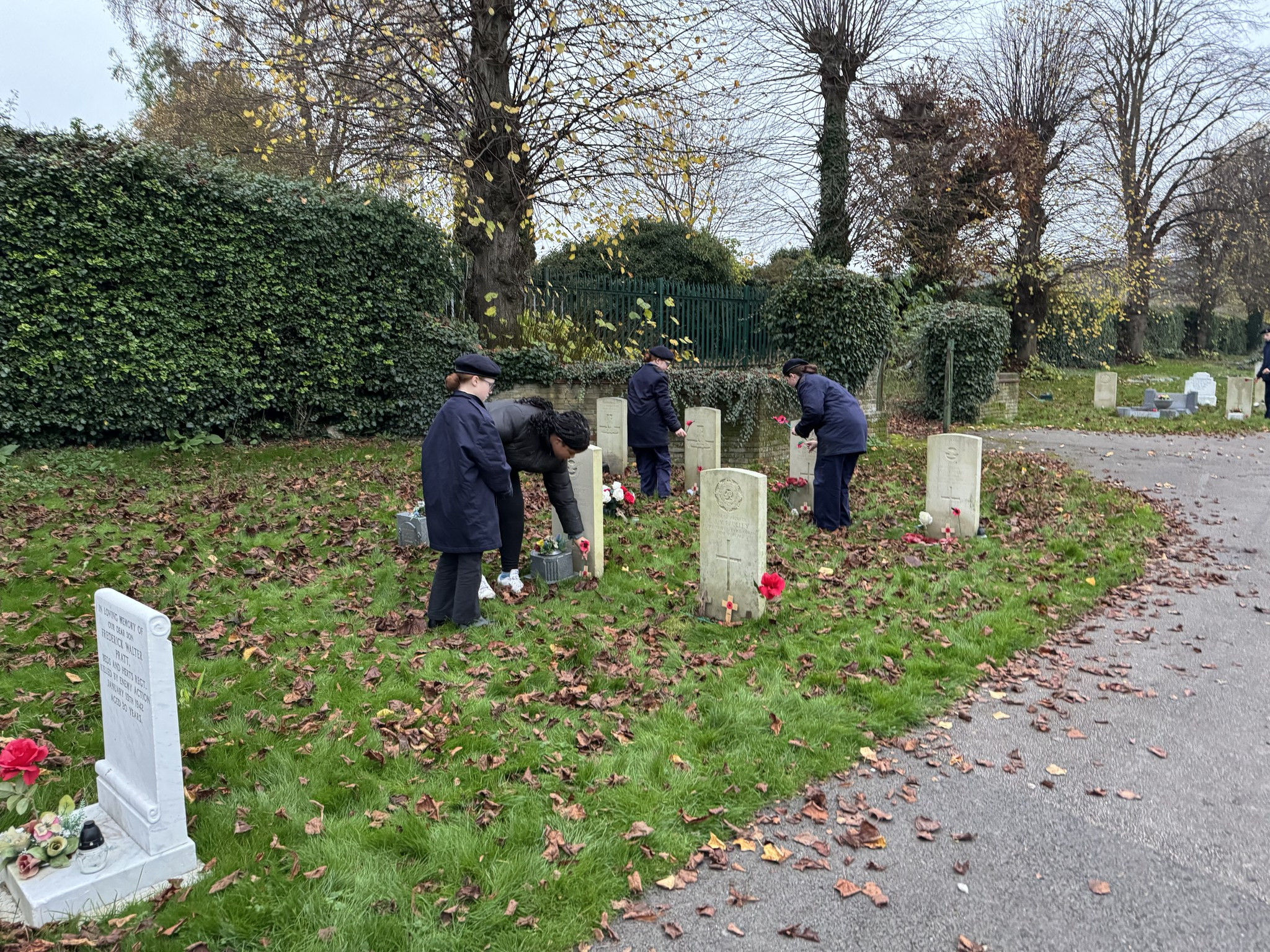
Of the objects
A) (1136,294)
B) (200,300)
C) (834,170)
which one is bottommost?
(200,300)

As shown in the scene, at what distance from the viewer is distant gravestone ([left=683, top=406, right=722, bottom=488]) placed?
10.6m

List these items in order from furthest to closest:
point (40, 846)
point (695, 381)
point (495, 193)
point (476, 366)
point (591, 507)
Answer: point (495, 193)
point (695, 381)
point (591, 507)
point (476, 366)
point (40, 846)

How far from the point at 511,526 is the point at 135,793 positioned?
11.2 feet

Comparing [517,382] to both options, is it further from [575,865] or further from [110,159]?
[575,865]

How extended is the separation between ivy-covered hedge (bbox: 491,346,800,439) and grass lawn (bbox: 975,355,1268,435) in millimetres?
8511

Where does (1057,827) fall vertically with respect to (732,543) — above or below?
below

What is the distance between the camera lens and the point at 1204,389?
856 inches

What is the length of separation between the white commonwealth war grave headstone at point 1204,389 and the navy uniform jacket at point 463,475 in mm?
22269

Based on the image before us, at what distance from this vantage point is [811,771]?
13.1 feet

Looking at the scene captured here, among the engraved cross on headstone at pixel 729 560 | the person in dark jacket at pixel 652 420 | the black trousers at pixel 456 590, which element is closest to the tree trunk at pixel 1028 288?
the person in dark jacket at pixel 652 420

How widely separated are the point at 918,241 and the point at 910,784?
20.3 m

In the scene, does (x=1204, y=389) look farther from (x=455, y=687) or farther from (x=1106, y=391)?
(x=455, y=687)

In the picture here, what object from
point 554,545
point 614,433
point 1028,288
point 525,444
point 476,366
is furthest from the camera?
point 1028,288

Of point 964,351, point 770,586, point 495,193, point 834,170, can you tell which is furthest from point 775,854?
point 834,170
